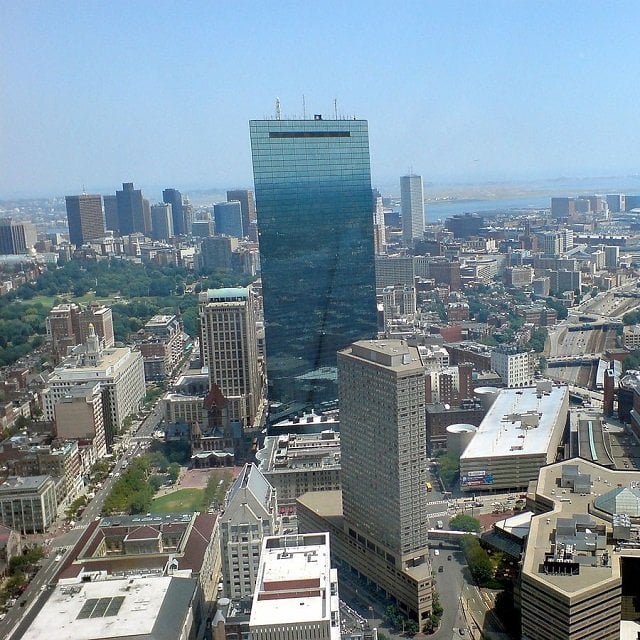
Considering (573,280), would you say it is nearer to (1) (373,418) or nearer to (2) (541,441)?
(2) (541,441)

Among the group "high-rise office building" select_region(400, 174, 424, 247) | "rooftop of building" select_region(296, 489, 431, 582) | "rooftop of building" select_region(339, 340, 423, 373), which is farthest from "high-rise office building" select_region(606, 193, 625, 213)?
"rooftop of building" select_region(339, 340, 423, 373)

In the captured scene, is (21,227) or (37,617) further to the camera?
(21,227)

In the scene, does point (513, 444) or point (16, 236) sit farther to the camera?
point (16, 236)

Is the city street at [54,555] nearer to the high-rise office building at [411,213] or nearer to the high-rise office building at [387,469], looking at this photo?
the high-rise office building at [387,469]

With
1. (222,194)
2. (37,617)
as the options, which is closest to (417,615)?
(37,617)

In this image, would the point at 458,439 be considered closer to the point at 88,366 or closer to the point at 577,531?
the point at 577,531

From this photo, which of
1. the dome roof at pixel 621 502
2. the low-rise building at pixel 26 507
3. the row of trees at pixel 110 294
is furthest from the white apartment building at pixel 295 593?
the row of trees at pixel 110 294

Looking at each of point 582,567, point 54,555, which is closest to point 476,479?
point 582,567

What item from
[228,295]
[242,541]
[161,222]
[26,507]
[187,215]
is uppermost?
[187,215]

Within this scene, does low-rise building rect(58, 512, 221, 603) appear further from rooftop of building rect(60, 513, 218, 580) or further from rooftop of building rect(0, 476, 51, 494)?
rooftop of building rect(0, 476, 51, 494)
